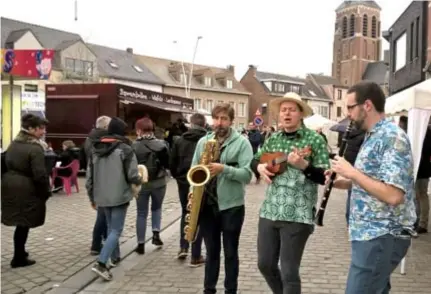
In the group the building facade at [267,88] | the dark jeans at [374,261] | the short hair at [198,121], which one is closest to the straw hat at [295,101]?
the dark jeans at [374,261]

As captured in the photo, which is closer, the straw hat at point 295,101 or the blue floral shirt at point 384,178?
the blue floral shirt at point 384,178

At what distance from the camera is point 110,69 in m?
49.2

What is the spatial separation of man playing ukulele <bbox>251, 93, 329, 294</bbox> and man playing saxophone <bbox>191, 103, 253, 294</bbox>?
529 mm

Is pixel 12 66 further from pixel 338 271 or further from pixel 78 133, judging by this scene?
pixel 338 271

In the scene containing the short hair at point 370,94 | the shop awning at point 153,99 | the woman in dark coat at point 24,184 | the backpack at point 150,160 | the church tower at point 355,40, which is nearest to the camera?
the short hair at point 370,94

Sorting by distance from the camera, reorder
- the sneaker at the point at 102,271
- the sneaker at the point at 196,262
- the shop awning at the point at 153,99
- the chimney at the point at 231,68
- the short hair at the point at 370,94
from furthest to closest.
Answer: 1. the chimney at the point at 231,68
2. the shop awning at the point at 153,99
3. the sneaker at the point at 196,262
4. the sneaker at the point at 102,271
5. the short hair at the point at 370,94

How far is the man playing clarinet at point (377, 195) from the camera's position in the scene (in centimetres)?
286

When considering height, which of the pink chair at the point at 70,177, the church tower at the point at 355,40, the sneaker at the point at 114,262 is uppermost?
the church tower at the point at 355,40

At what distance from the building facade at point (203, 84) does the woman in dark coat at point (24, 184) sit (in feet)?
150

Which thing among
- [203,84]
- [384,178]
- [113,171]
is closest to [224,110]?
[113,171]

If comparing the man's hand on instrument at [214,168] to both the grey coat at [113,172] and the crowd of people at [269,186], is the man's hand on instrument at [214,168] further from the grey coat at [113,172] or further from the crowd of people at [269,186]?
the grey coat at [113,172]

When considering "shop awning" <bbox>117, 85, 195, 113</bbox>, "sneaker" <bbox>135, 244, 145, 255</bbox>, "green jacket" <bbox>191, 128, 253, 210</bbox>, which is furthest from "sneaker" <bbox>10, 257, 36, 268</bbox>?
"shop awning" <bbox>117, 85, 195, 113</bbox>

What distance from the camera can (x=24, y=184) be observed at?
19.4 ft

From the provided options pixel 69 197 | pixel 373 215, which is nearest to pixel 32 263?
pixel 373 215
